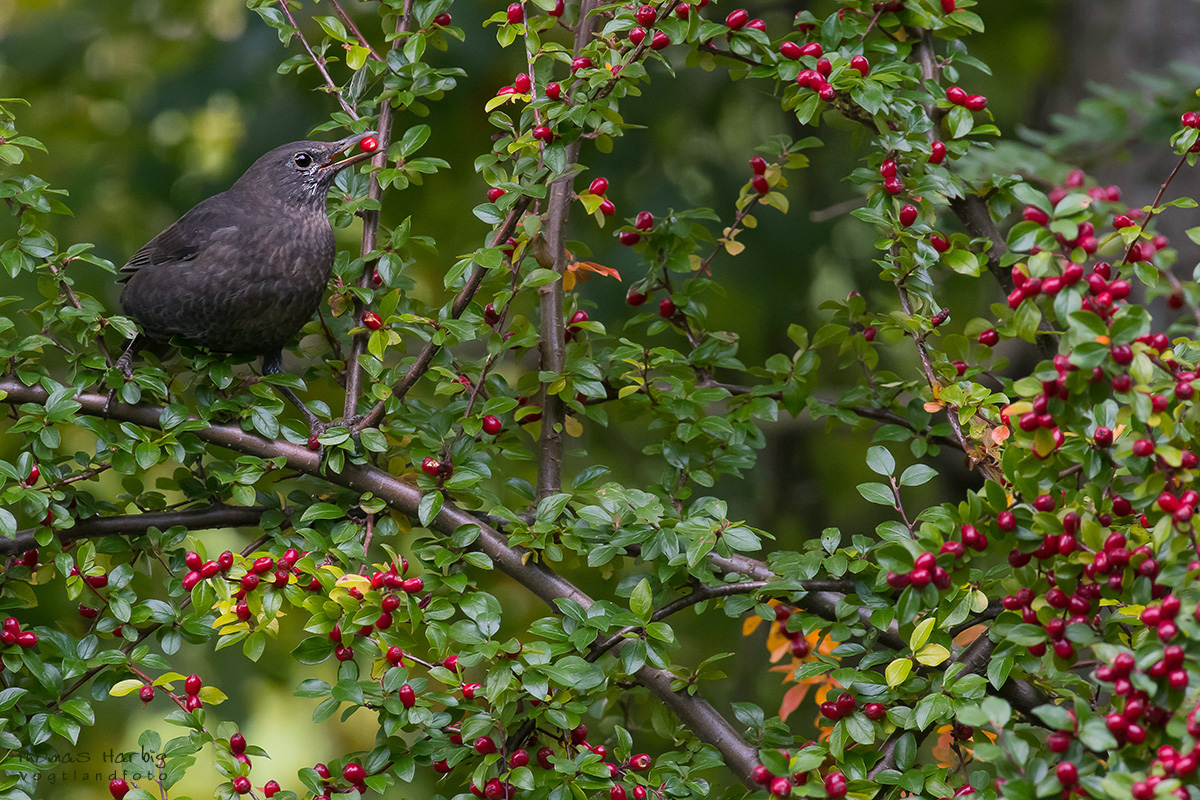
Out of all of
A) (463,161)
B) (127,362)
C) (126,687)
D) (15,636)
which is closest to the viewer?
(126,687)

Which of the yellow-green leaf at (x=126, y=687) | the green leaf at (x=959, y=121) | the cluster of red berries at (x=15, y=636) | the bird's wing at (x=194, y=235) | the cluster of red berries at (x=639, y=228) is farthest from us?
the bird's wing at (x=194, y=235)

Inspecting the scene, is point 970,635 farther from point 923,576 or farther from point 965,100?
point 965,100

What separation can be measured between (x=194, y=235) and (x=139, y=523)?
0.76m

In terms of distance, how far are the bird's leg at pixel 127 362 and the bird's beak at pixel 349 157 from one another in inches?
18.8

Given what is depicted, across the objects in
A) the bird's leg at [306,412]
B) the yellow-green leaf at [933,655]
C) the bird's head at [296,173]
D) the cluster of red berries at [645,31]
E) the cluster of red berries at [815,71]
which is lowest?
the yellow-green leaf at [933,655]

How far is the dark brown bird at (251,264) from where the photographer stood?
1.87 meters

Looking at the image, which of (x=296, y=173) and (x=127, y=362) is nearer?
(x=127, y=362)

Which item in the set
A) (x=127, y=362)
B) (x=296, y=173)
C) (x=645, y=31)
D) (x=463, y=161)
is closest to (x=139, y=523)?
(x=127, y=362)

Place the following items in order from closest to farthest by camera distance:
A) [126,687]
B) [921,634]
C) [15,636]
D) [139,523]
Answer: [921,634], [126,687], [15,636], [139,523]

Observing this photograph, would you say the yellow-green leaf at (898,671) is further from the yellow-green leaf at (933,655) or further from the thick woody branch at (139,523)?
the thick woody branch at (139,523)

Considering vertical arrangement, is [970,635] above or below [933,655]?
below

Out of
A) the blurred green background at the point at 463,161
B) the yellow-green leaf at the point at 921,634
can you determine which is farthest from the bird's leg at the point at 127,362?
the yellow-green leaf at the point at 921,634

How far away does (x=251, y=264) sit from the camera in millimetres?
2006

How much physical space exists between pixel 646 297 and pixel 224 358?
0.74 meters
